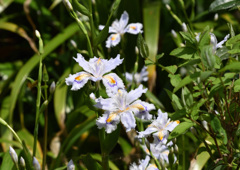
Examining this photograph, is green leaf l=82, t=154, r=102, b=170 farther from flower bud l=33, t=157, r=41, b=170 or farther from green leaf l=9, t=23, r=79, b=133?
green leaf l=9, t=23, r=79, b=133

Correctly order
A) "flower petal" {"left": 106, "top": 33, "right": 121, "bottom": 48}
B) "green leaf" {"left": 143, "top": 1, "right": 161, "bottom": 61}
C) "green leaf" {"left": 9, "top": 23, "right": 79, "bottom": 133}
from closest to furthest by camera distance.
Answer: "flower petal" {"left": 106, "top": 33, "right": 121, "bottom": 48} < "green leaf" {"left": 9, "top": 23, "right": 79, "bottom": 133} < "green leaf" {"left": 143, "top": 1, "right": 161, "bottom": 61}

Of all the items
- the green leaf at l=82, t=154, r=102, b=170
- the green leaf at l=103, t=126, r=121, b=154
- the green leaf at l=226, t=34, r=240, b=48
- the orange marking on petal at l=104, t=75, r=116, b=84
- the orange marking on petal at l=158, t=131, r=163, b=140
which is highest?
the orange marking on petal at l=104, t=75, r=116, b=84

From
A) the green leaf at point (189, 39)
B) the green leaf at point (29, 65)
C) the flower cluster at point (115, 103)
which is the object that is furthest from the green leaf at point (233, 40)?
the green leaf at point (29, 65)

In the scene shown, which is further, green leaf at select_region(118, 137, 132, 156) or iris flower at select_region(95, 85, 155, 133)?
green leaf at select_region(118, 137, 132, 156)

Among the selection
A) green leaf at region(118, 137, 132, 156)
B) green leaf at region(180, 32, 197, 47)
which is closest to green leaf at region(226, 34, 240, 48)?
green leaf at region(180, 32, 197, 47)

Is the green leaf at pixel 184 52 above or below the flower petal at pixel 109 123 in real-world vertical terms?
above

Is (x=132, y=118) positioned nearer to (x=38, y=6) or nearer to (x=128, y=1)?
(x=128, y=1)

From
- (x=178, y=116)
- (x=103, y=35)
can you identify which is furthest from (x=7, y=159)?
(x=178, y=116)

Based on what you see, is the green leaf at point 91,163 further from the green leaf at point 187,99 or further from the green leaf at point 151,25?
the green leaf at point 151,25
